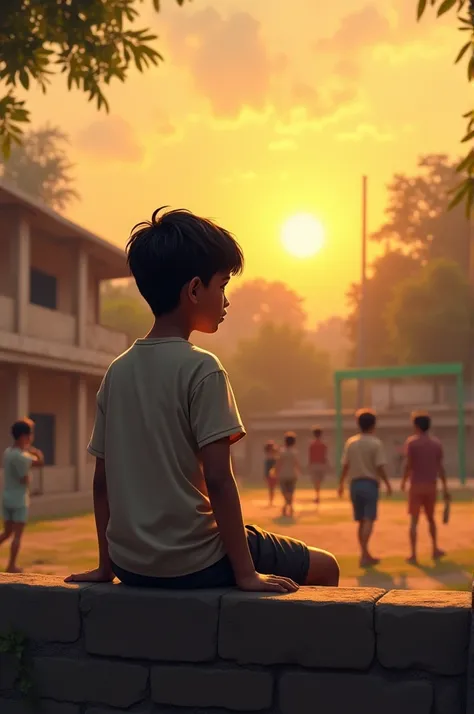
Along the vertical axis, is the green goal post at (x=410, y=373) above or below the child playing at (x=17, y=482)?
above

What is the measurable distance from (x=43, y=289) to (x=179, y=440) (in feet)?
69.6

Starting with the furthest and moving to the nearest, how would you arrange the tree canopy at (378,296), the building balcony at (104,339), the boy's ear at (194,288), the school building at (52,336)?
the tree canopy at (378,296)
the building balcony at (104,339)
the school building at (52,336)
the boy's ear at (194,288)

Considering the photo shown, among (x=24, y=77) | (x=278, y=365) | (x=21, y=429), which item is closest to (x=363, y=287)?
(x=278, y=365)

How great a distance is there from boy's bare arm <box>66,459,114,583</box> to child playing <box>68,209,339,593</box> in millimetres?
96

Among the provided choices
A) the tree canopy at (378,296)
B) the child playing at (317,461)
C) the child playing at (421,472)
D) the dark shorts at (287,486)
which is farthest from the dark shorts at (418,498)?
the tree canopy at (378,296)

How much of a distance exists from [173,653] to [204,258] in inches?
48.5

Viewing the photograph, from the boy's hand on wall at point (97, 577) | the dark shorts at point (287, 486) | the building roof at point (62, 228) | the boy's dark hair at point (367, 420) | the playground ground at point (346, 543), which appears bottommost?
the playground ground at point (346, 543)

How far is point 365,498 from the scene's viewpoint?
37.7 ft

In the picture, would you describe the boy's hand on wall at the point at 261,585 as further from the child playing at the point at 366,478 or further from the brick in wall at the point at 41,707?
the child playing at the point at 366,478

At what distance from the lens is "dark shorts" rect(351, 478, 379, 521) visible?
37.7 feet

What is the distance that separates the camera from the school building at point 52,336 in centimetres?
2064

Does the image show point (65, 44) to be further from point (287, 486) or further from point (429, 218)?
point (429, 218)

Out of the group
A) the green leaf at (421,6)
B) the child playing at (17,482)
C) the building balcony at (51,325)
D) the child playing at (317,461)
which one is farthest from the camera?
the child playing at (317,461)

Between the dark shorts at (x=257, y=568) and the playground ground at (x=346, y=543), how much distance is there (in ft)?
20.9
